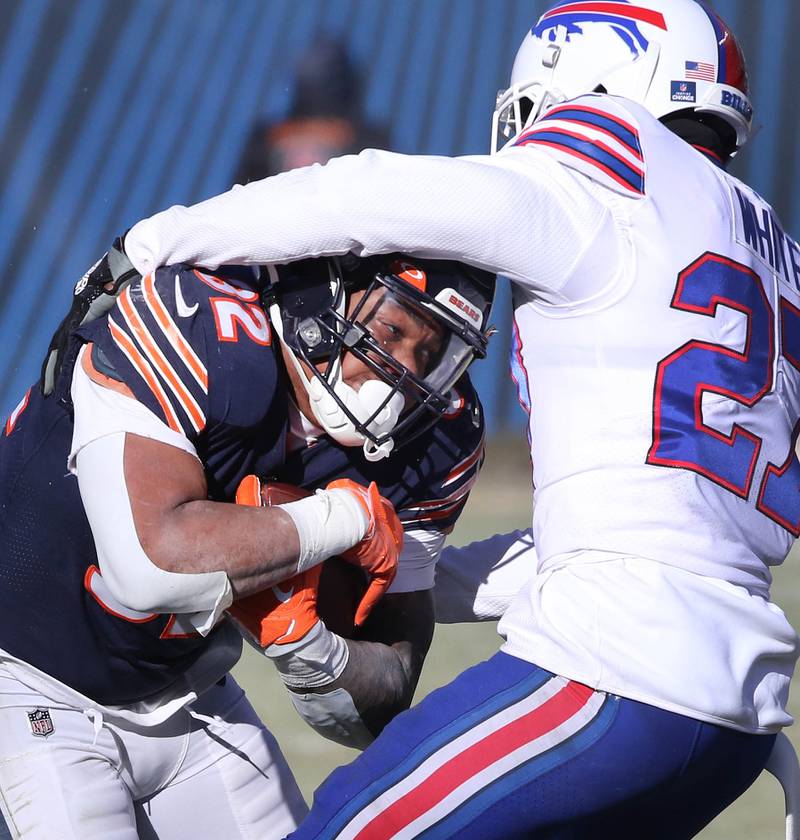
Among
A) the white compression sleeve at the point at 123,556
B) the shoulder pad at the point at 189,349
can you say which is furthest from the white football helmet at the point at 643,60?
the white compression sleeve at the point at 123,556

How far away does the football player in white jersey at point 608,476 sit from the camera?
158cm

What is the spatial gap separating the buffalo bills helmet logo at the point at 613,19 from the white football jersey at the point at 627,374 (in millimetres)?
324

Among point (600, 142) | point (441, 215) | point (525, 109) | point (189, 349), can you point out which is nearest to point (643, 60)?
point (525, 109)

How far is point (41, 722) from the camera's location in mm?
1991

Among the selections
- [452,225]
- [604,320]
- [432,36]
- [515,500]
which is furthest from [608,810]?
[432,36]

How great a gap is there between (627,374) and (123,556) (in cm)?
76

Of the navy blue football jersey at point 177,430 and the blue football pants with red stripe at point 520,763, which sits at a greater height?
the navy blue football jersey at point 177,430

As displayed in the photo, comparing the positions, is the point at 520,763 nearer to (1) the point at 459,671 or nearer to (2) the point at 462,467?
(2) the point at 462,467

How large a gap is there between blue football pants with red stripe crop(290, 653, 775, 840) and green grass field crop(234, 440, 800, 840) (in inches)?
60.3

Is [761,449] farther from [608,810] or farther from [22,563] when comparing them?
→ [22,563]

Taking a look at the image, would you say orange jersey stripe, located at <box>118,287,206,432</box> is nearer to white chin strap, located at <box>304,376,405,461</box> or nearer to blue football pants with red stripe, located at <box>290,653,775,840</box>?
white chin strap, located at <box>304,376,405,461</box>

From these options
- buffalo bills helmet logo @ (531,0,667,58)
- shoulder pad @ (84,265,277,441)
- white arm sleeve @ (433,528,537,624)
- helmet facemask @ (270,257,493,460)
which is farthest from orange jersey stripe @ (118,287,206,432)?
buffalo bills helmet logo @ (531,0,667,58)

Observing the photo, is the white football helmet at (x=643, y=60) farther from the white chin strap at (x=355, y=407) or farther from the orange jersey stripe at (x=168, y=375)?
A: the orange jersey stripe at (x=168, y=375)

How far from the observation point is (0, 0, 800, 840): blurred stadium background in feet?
19.3
